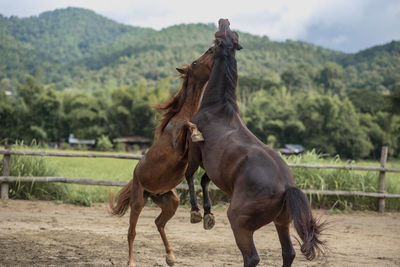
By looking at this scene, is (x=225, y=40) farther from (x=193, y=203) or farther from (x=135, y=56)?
(x=135, y=56)

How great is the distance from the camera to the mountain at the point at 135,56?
6231cm

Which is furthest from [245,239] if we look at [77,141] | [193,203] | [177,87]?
[77,141]

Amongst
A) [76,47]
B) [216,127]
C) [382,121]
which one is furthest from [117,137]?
[76,47]

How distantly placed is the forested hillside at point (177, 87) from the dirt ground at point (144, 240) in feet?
5.64

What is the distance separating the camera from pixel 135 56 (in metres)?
77.2

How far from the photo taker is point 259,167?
281cm

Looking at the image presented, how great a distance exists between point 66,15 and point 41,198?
448ft

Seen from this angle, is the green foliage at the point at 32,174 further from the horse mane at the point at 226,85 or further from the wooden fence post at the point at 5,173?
the horse mane at the point at 226,85

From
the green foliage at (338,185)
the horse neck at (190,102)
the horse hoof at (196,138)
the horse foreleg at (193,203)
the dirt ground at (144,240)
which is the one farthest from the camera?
the green foliage at (338,185)

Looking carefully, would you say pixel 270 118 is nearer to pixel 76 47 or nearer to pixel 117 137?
pixel 117 137

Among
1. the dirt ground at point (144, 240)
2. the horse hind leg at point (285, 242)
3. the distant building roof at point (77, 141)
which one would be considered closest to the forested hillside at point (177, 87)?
the distant building roof at point (77, 141)

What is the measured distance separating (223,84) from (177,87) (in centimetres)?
217

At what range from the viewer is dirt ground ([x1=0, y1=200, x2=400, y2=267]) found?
4.64 meters

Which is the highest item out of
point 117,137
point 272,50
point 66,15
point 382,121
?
point 66,15
